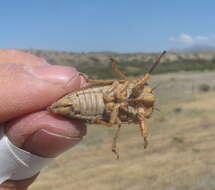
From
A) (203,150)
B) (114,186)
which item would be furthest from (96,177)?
(203,150)

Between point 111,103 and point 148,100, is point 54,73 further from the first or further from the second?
point 148,100

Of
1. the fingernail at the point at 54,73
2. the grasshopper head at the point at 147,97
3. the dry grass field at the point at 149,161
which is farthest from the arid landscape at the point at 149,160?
the fingernail at the point at 54,73

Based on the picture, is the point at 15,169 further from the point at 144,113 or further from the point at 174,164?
the point at 174,164

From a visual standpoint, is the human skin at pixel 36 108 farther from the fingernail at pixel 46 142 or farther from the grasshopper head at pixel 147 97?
the grasshopper head at pixel 147 97

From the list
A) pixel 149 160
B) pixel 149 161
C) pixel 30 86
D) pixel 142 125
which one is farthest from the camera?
pixel 149 160

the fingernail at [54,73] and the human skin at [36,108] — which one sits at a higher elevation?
the fingernail at [54,73]

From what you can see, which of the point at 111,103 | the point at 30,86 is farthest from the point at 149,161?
the point at 30,86

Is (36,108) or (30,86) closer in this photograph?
(30,86)
